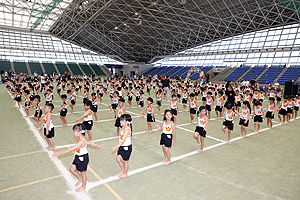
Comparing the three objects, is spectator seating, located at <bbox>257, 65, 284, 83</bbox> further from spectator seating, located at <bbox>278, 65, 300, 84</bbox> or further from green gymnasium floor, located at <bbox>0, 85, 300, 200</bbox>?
green gymnasium floor, located at <bbox>0, 85, 300, 200</bbox>

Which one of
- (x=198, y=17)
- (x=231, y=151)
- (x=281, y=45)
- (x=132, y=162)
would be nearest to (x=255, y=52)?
(x=281, y=45)

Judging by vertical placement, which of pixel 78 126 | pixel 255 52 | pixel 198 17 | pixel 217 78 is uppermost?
pixel 198 17

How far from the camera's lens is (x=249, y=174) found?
5117mm

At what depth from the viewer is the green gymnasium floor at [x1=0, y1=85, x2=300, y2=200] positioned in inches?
166

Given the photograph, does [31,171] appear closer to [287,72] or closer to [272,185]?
[272,185]

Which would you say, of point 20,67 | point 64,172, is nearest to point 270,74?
point 64,172

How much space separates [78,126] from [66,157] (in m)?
2.50

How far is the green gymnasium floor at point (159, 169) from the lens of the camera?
4.21 metres

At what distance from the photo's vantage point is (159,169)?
532 cm

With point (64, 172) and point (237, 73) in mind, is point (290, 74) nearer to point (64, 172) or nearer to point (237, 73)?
point (237, 73)

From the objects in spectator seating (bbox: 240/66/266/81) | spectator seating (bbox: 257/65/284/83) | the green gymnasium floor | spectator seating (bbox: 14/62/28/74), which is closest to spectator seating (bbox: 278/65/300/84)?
spectator seating (bbox: 257/65/284/83)

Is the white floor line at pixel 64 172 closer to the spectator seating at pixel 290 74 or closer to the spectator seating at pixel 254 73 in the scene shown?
the spectator seating at pixel 290 74

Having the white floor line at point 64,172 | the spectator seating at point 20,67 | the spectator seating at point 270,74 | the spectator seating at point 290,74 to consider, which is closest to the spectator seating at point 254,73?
the spectator seating at point 270,74

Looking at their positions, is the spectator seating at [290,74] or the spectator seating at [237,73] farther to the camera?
the spectator seating at [237,73]
